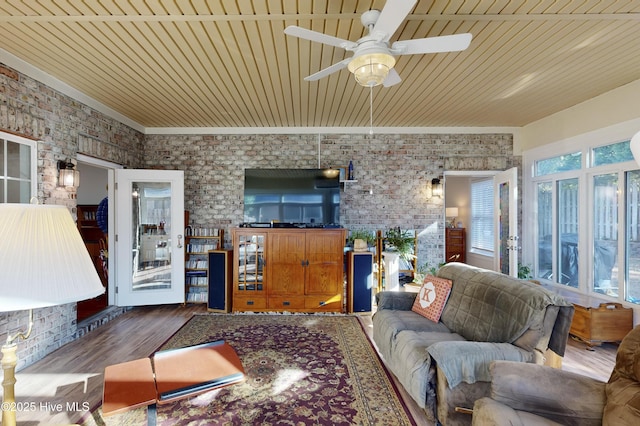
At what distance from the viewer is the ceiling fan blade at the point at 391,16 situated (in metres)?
1.64

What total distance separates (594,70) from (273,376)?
4318mm

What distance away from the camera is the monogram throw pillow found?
9.37 feet

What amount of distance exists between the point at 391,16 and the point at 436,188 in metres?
3.66

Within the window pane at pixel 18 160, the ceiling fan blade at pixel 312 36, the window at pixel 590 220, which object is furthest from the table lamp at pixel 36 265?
the window at pixel 590 220

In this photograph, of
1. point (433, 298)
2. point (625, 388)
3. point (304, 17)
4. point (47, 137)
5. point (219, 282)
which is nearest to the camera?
point (625, 388)

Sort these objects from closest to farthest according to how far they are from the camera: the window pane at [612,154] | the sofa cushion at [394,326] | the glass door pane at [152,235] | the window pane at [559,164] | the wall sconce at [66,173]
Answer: the sofa cushion at [394,326] < the wall sconce at [66,173] < the window pane at [612,154] < the window pane at [559,164] < the glass door pane at [152,235]

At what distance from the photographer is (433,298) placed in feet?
9.64

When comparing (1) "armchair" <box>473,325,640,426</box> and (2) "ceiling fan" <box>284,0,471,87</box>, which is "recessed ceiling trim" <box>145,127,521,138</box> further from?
(1) "armchair" <box>473,325,640,426</box>

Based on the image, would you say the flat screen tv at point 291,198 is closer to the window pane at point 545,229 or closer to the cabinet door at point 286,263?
the cabinet door at point 286,263

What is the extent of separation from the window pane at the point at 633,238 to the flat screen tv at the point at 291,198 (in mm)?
3471

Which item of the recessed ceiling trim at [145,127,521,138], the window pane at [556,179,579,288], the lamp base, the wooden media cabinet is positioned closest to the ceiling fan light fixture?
the lamp base

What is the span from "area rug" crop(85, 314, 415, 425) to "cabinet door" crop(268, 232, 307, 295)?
59 cm

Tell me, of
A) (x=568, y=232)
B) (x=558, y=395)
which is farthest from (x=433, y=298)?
(x=568, y=232)

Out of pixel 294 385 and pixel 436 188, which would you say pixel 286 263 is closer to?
pixel 294 385
